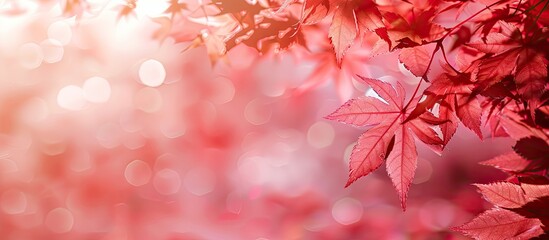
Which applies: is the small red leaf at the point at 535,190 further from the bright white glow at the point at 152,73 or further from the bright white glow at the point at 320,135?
the bright white glow at the point at 152,73

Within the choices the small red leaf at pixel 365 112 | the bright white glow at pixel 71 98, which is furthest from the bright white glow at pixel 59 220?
the small red leaf at pixel 365 112

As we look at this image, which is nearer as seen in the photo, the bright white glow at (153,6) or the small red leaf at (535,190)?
the small red leaf at (535,190)

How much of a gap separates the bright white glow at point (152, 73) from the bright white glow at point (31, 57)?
603mm

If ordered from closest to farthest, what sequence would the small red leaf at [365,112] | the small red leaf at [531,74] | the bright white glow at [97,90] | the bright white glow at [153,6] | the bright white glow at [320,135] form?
the small red leaf at [531,74], the small red leaf at [365,112], the bright white glow at [153,6], the bright white glow at [320,135], the bright white glow at [97,90]

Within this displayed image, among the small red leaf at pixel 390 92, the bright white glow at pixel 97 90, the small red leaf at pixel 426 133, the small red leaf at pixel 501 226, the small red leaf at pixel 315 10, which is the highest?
the small red leaf at pixel 315 10

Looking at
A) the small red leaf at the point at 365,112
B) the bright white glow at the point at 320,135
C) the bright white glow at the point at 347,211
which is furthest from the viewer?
the bright white glow at the point at 320,135

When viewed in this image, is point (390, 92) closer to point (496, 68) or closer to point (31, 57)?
point (496, 68)

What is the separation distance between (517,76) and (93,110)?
9.96 feet

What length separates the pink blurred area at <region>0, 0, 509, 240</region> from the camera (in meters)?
2.91

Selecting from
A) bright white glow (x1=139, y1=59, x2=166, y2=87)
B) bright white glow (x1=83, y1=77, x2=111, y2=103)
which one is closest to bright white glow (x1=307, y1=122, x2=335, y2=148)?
bright white glow (x1=139, y1=59, x2=166, y2=87)

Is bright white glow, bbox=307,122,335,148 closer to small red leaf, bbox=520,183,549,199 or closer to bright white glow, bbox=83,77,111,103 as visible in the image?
bright white glow, bbox=83,77,111,103

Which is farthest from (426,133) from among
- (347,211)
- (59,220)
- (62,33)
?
(59,220)

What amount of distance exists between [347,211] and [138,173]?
135 centimetres

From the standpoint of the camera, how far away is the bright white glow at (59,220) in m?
3.17
